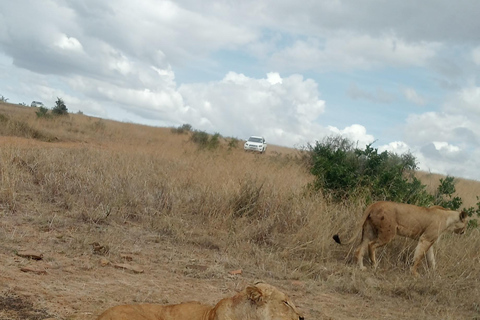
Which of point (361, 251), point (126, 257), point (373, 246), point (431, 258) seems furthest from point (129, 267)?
point (431, 258)

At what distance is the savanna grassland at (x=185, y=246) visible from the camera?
16.8ft

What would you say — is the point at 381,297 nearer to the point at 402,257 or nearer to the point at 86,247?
the point at 402,257

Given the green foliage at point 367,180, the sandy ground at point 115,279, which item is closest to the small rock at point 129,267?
the sandy ground at point 115,279

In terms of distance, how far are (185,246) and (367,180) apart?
4.55 m

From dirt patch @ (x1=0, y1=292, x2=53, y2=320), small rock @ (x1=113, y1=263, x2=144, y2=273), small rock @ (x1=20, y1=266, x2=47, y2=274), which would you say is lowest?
dirt patch @ (x1=0, y1=292, x2=53, y2=320)

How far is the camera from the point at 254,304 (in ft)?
8.22

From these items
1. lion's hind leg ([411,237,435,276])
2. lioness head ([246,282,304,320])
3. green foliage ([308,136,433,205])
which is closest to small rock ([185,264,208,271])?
lion's hind leg ([411,237,435,276])

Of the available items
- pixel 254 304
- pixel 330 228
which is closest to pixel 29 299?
pixel 254 304

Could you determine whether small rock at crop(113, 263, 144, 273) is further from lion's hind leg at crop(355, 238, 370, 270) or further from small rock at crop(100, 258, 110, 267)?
lion's hind leg at crop(355, 238, 370, 270)

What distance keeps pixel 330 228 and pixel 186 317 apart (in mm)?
5700

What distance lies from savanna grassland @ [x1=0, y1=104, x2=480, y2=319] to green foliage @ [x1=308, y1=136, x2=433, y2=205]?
64 centimetres

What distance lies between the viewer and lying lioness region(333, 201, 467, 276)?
305 inches

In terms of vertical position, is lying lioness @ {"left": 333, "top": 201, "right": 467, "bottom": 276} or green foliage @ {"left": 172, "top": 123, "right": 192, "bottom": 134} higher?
green foliage @ {"left": 172, "top": 123, "right": 192, "bottom": 134}

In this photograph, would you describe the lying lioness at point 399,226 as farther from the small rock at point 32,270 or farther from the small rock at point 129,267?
the small rock at point 32,270
